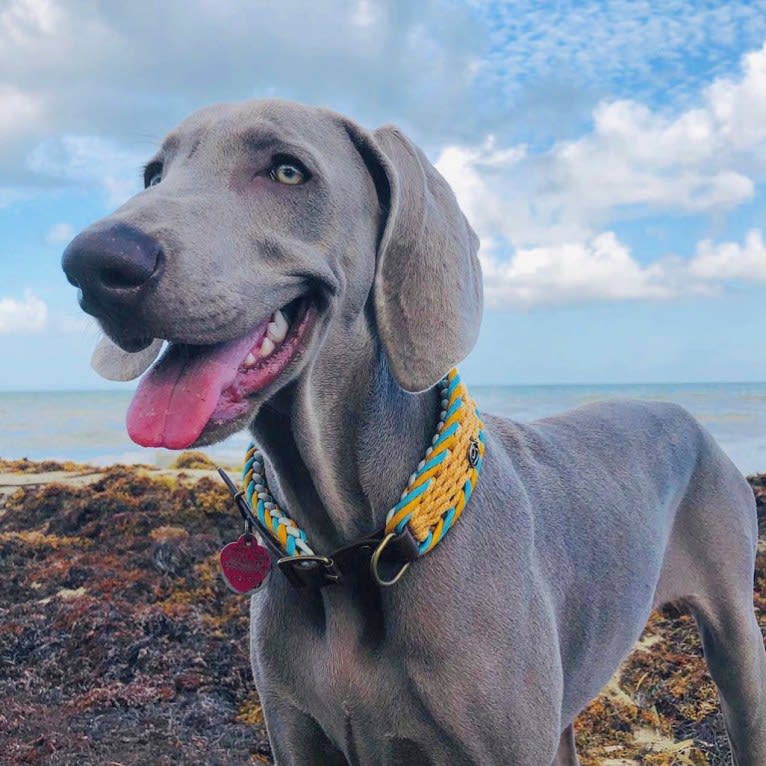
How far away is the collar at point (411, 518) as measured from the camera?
2.00 m

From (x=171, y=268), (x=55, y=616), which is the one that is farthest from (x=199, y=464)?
(x=171, y=268)

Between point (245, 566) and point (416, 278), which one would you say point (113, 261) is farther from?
point (245, 566)

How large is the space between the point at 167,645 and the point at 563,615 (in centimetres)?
237

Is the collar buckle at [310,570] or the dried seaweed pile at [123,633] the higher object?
the collar buckle at [310,570]

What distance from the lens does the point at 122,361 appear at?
2348 millimetres

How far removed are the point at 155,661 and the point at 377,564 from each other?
247 centimetres

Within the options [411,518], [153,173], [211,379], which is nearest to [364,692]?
[411,518]

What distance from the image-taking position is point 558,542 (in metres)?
2.50

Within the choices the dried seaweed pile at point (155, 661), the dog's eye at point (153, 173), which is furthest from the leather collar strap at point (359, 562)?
the dried seaweed pile at point (155, 661)

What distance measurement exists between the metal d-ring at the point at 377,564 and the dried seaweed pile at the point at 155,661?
174 cm

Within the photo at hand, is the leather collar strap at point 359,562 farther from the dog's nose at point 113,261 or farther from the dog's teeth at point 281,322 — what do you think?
the dog's nose at point 113,261

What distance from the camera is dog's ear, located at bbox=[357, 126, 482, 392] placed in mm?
2051

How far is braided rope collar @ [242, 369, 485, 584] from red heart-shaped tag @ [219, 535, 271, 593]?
8 cm

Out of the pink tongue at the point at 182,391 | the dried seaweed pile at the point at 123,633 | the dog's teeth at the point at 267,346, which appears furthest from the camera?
the dried seaweed pile at the point at 123,633
